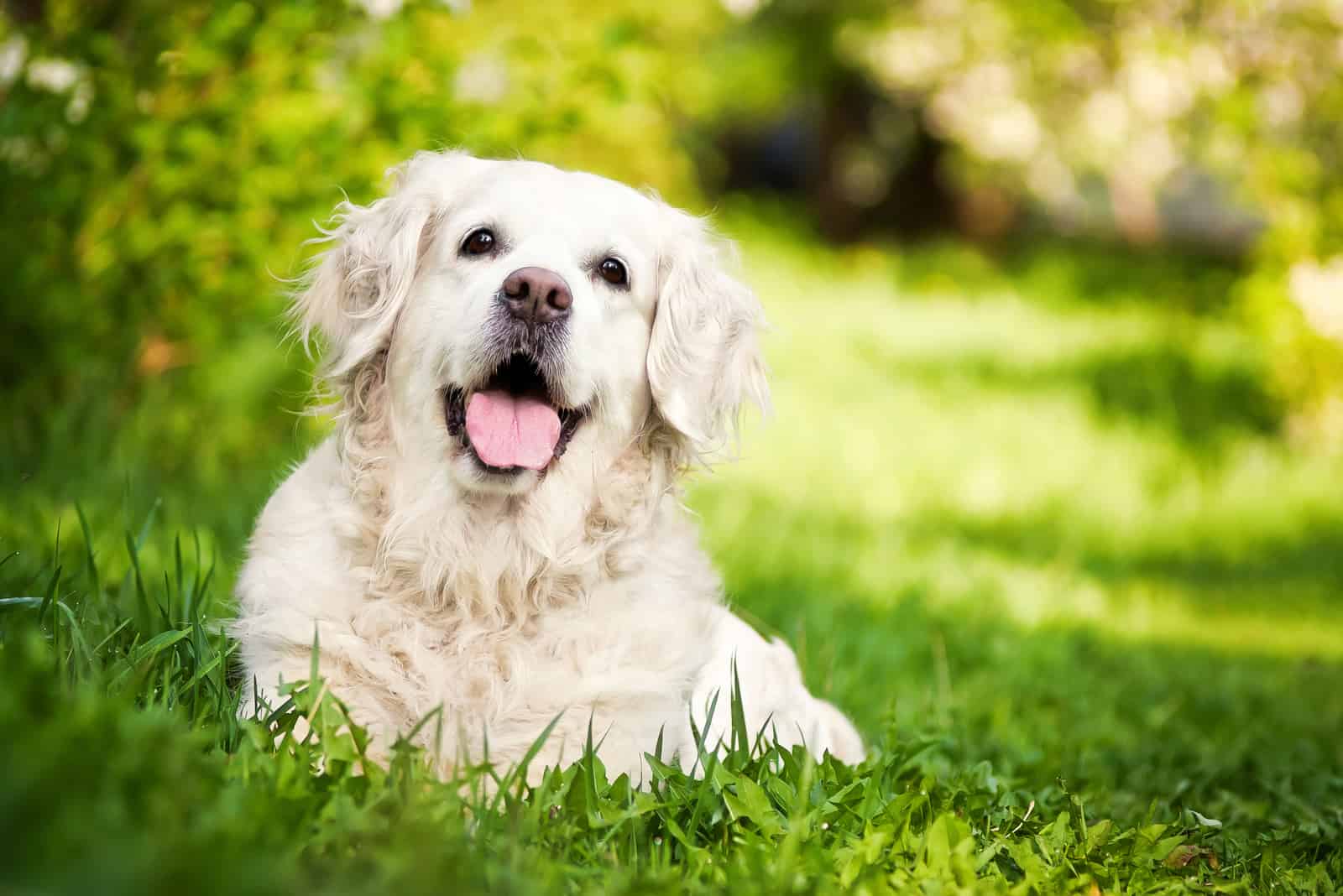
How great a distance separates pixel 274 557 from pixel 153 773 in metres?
1.09

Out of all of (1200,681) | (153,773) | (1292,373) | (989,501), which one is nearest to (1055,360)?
(1292,373)

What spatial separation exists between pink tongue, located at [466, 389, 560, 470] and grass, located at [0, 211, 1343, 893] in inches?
27.5

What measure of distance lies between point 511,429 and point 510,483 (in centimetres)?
13

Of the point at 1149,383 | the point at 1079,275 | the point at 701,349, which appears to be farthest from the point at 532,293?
Answer: the point at 1079,275

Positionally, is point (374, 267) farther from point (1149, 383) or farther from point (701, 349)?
point (1149, 383)

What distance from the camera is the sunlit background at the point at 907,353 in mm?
4715

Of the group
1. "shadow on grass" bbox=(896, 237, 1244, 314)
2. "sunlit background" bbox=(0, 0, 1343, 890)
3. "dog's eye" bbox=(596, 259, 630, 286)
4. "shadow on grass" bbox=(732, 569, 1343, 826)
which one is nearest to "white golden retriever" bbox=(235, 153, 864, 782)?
"dog's eye" bbox=(596, 259, 630, 286)

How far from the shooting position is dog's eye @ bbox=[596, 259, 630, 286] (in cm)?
311

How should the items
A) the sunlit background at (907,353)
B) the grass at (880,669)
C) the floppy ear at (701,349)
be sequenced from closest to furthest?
the grass at (880,669)
the floppy ear at (701,349)
the sunlit background at (907,353)

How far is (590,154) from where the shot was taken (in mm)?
10961

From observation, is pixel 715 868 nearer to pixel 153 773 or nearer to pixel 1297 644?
pixel 153 773

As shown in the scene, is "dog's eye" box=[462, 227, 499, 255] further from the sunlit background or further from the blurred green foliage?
the blurred green foliage

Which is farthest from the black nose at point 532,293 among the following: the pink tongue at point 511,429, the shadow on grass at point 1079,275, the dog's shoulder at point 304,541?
the shadow on grass at point 1079,275

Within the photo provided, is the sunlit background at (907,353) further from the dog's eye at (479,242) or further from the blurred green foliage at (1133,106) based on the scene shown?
the dog's eye at (479,242)
